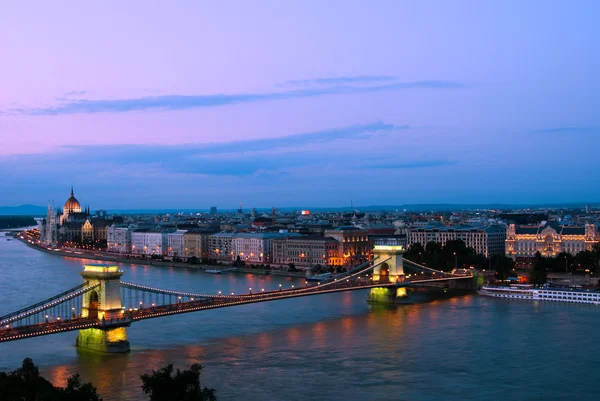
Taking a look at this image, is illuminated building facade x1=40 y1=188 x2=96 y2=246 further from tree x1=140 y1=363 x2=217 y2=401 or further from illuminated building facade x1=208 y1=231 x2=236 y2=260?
tree x1=140 y1=363 x2=217 y2=401

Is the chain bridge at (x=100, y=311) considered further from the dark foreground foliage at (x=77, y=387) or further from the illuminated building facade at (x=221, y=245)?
the illuminated building facade at (x=221, y=245)

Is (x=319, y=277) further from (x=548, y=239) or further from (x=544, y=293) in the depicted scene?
(x=548, y=239)

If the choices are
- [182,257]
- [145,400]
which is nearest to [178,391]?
[145,400]

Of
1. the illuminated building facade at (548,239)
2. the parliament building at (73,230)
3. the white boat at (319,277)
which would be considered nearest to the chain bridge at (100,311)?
the white boat at (319,277)

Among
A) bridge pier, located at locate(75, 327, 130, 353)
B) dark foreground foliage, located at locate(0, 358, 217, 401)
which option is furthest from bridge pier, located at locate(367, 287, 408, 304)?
dark foreground foliage, located at locate(0, 358, 217, 401)

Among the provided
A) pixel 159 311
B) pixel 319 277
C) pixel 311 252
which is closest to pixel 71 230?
pixel 311 252
